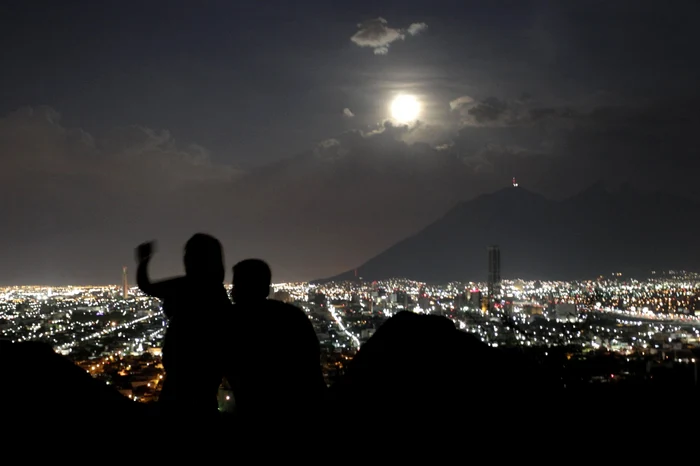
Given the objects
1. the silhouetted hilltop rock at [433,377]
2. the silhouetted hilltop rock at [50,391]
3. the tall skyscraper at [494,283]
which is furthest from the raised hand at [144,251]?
the tall skyscraper at [494,283]

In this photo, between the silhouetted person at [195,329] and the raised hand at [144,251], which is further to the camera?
the raised hand at [144,251]

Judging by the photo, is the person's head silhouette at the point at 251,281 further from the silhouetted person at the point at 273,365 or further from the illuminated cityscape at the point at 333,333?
the illuminated cityscape at the point at 333,333

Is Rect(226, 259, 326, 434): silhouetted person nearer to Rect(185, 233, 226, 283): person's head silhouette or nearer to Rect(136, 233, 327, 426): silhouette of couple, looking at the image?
Rect(136, 233, 327, 426): silhouette of couple

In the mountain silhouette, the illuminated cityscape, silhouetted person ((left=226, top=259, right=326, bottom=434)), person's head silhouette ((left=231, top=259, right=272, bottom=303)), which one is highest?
the mountain silhouette

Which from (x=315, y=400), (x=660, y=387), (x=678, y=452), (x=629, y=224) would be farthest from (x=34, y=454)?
(x=629, y=224)

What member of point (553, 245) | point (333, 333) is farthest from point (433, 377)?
point (553, 245)

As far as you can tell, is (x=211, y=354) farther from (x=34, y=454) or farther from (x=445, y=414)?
(x=445, y=414)

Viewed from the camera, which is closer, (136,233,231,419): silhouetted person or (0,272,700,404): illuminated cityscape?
(136,233,231,419): silhouetted person

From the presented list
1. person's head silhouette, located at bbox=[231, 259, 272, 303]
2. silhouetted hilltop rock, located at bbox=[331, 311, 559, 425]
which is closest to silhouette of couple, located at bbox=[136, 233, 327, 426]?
person's head silhouette, located at bbox=[231, 259, 272, 303]

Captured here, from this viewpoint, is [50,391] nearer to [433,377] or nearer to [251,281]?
[251,281]
